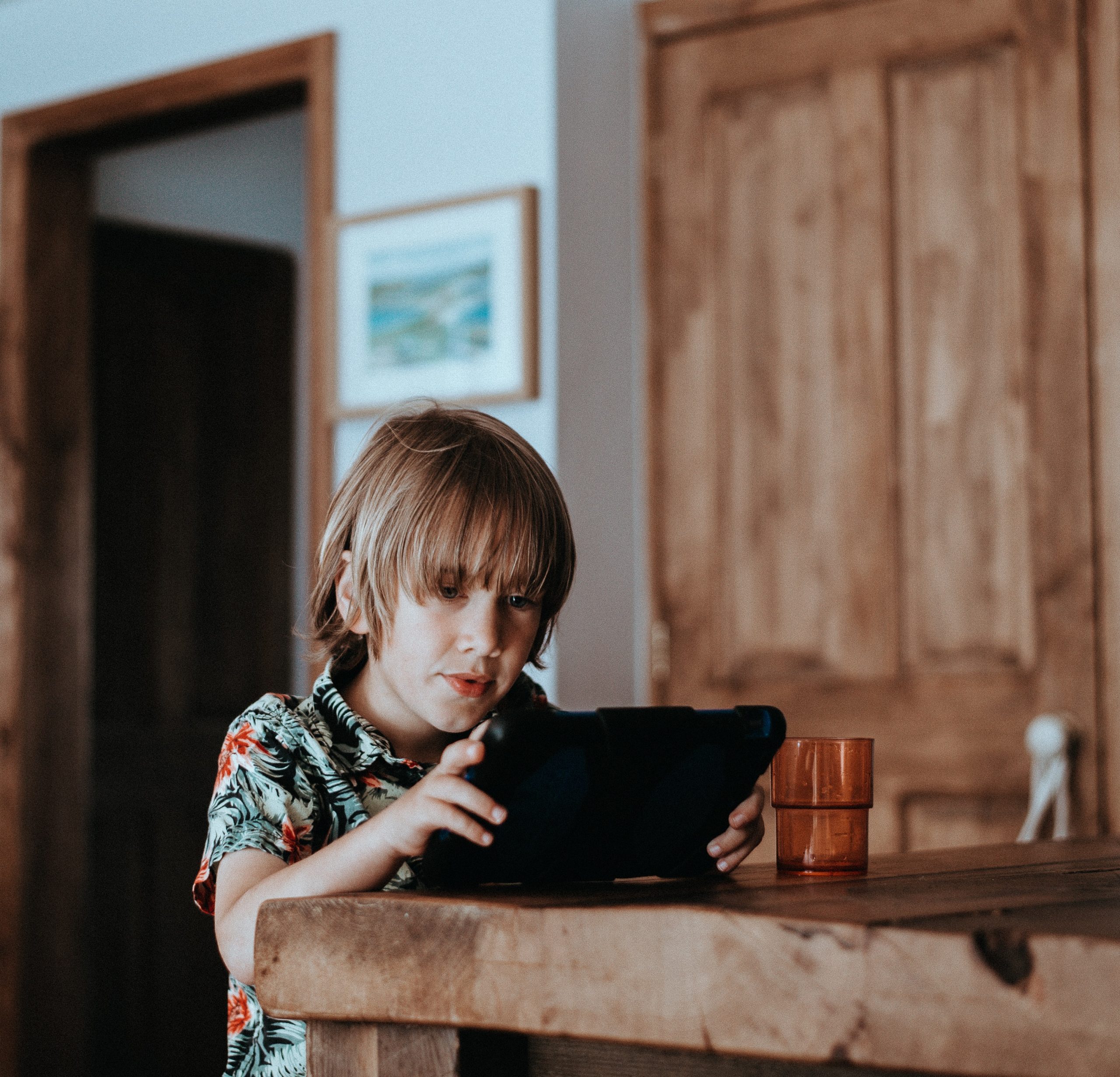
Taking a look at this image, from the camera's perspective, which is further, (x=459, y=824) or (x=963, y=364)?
(x=963, y=364)

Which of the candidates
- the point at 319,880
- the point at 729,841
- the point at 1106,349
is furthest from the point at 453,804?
the point at 1106,349

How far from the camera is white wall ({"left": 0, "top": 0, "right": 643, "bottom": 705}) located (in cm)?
264

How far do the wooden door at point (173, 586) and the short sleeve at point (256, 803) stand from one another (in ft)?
8.98

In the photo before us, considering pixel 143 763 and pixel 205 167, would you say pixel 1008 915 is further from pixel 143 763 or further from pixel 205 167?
Result: pixel 205 167

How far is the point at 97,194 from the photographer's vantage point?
12.6 feet

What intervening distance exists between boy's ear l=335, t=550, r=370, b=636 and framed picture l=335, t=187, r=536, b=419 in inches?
51.1

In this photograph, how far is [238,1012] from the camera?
1.23m

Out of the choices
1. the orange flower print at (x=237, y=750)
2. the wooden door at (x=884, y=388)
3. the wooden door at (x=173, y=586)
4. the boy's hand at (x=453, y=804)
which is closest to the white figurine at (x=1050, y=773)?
the wooden door at (x=884, y=388)

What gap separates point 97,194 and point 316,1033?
335cm

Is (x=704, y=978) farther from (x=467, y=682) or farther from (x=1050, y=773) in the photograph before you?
(x=1050, y=773)

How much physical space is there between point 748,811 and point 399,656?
0.32m

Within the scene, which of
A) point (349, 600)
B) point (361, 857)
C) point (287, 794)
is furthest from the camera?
point (349, 600)

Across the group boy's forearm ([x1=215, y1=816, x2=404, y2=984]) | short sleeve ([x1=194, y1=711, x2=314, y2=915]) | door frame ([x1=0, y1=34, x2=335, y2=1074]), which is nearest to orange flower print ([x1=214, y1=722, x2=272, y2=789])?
short sleeve ([x1=194, y1=711, x2=314, y2=915])

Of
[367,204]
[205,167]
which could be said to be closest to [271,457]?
[205,167]
